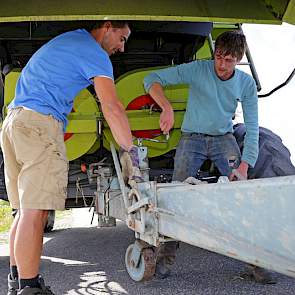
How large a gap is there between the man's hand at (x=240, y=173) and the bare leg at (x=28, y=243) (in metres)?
1.29

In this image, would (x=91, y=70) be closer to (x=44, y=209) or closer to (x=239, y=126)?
(x=44, y=209)

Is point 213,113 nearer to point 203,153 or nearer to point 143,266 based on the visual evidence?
point 203,153

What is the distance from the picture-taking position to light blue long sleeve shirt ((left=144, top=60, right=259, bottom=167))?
4.25m

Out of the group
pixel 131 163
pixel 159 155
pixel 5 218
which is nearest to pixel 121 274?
pixel 159 155

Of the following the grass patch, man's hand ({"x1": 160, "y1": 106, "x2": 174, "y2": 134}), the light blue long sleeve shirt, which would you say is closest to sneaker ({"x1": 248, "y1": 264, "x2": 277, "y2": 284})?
the light blue long sleeve shirt

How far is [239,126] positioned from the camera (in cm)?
482

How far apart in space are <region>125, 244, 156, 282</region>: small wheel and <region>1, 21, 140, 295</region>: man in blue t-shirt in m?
0.57

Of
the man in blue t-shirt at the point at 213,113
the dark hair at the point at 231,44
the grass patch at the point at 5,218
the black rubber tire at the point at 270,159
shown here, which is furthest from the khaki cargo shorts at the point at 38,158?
the grass patch at the point at 5,218

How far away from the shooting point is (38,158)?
3227 mm

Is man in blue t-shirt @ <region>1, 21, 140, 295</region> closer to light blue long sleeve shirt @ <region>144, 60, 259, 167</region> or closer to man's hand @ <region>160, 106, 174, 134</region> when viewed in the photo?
man's hand @ <region>160, 106, 174, 134</region>

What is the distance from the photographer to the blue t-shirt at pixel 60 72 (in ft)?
10.7

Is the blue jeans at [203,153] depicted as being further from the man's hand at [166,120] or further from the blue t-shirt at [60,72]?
the blue t-shirt at [60,72]

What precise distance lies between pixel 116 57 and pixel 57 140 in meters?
1.87

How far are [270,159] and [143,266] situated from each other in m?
1.28
